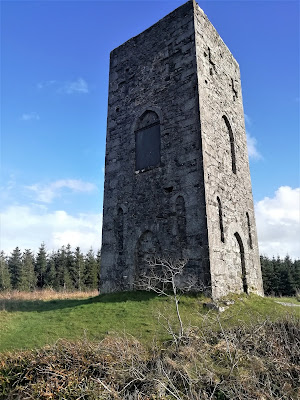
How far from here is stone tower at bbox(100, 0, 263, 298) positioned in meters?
8.84

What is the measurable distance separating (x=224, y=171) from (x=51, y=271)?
36.5 metres

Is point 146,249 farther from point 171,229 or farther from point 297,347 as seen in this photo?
point 297,347

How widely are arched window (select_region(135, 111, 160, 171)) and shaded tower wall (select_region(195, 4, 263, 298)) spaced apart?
5.74 ft

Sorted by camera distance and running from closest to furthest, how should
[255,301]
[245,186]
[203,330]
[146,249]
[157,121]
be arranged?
1. [203,330]
2. [255,301]
3. [146,249]
4. [157,121]
5. [245,186]

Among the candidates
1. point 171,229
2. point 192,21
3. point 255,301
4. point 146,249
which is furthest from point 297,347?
point 192,21

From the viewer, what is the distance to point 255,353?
509 centimetres

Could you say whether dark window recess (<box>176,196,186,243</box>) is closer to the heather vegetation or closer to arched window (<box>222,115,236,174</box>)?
the heather vegetation

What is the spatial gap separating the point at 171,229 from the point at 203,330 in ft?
11.7

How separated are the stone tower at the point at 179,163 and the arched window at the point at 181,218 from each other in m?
0.03

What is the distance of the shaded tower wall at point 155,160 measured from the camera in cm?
894

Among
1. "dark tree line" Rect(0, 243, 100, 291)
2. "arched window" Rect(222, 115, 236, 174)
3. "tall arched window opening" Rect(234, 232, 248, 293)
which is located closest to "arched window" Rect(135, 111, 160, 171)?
"arched window" Rect(222, 115, 236, 174)

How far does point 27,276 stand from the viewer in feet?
136

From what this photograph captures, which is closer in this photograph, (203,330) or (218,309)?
(203,330)

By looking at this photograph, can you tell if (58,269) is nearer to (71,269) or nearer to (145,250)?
(71,269)
